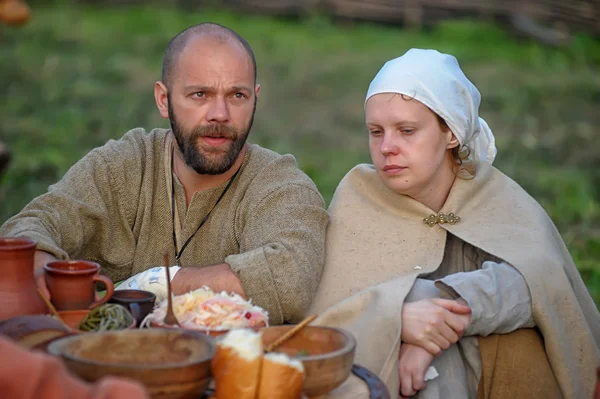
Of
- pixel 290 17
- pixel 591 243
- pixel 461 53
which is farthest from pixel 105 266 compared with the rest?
pixel 290 17

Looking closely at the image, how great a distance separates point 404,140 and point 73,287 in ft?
5.09

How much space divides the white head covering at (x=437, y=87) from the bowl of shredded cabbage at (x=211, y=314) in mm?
1214

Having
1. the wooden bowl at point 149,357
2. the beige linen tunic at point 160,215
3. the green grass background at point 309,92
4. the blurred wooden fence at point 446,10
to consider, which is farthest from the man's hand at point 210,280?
the blurred wooden fence at point 446,10

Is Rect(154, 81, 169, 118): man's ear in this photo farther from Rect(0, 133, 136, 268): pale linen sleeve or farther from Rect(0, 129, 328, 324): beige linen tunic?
Rect(0, 133, 136, 268): pale linen sleeve

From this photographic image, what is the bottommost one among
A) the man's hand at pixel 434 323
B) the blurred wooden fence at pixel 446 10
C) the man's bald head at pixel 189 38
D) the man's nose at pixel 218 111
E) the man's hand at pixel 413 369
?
the man's hand at pixel 413 369

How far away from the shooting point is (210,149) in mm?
4031

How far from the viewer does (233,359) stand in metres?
2.53

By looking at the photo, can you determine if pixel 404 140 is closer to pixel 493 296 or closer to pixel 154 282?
Answer: pixel 493 296

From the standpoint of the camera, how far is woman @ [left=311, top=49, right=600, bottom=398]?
3623 mm

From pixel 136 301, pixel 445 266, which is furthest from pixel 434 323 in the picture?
pixel 136 301

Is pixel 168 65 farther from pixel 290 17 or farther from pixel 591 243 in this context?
pixel 290 17

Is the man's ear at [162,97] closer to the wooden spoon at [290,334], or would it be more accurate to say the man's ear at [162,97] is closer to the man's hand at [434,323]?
the man's hand at [434,323]

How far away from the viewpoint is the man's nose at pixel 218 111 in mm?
3959

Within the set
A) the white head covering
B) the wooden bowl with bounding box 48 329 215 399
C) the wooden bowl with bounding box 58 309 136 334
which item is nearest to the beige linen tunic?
the white head covering
